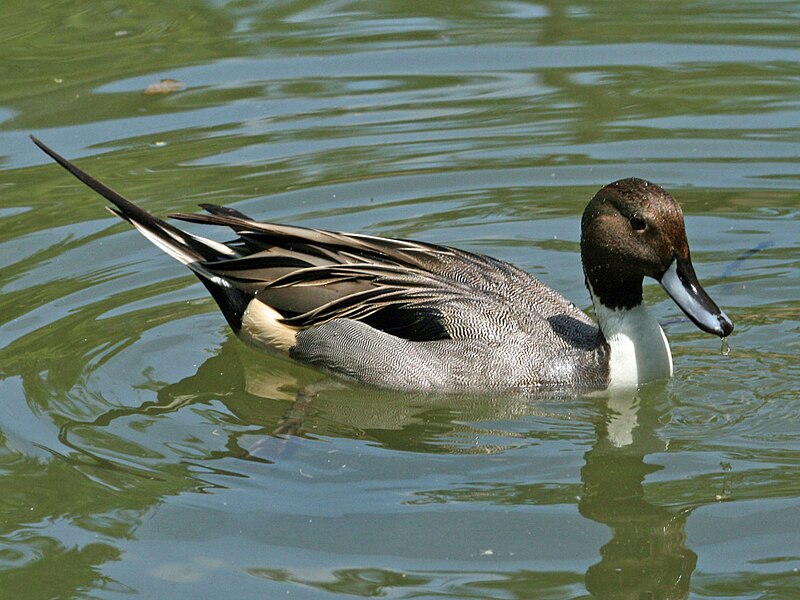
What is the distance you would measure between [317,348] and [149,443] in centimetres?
109

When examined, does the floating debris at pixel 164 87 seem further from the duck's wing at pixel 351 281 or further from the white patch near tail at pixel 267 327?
the white patch near tail at pixel 267 327

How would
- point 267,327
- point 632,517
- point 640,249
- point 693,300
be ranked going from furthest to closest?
point 267,327
point 640,249
point 693,300
point 632,517

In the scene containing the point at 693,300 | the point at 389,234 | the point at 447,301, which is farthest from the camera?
the point at 389,234

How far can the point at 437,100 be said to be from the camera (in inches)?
406

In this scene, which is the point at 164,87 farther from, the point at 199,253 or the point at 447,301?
the point at 447,301

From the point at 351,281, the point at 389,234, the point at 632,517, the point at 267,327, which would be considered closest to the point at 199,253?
the point at 267,327

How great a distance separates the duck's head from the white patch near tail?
153 cm

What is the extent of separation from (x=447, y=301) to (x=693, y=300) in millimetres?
1159

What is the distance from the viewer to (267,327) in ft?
23.4

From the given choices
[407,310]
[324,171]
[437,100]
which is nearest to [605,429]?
[407,310]

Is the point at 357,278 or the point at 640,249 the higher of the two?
the point at 640,249

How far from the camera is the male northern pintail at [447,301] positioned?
6.43m

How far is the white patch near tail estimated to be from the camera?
7.11 m

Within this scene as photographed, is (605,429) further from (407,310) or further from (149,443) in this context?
(149,443)
